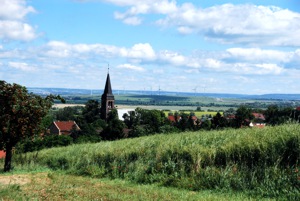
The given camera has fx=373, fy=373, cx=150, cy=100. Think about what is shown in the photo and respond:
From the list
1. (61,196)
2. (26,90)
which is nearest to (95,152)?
(26,90)

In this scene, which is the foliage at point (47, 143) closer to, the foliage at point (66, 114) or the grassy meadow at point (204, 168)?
the grassy meadow at point (204, 168)

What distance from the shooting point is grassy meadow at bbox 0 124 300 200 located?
9.03m

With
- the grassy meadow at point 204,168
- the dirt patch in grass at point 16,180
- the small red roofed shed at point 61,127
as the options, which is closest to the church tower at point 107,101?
the small red roofed shed at point 61,127

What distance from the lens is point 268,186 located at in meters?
9.01

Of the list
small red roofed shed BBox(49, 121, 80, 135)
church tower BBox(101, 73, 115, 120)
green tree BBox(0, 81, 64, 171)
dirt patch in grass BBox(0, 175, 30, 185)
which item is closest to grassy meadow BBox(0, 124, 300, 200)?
dirt patch in grass BBox(0, 175, 30, 185)

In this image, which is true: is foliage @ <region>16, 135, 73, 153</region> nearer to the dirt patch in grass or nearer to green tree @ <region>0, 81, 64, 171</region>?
green tree @ <region>0, 81, 64, 171</region>

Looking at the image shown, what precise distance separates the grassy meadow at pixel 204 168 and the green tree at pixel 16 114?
1462mm

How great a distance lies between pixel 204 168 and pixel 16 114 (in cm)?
751

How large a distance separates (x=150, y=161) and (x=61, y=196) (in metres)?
4.09

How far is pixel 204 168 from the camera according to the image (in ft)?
35.4

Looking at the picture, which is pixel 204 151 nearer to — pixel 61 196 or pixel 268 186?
pixel 268 186

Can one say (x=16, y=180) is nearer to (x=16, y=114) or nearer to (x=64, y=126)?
(x=16, y=114)

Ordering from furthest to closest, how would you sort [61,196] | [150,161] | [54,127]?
[54,127], [150,161], [61,196]

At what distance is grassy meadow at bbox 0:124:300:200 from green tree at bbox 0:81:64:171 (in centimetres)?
146
